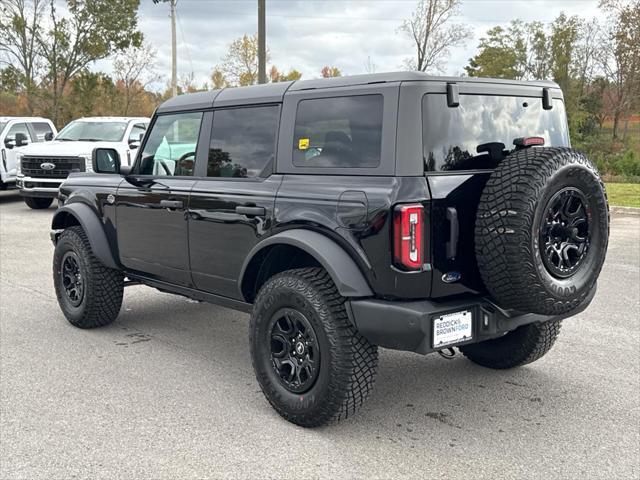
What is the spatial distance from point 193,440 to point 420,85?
2.21 metres

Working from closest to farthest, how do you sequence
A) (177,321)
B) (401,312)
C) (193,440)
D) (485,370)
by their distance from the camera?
(401,312), (193,440), (485,370), (177,321)

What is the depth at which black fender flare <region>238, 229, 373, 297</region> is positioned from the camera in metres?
3.43

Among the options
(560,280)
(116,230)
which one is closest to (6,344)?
(116,230)

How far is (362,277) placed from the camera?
346 cm

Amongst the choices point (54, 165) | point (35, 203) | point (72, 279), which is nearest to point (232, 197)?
point (72, 279)

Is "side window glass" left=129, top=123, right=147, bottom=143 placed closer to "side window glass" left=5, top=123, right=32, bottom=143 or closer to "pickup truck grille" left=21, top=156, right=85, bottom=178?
"pickup truck grille" left=21, top=156, right=85, bottom=178

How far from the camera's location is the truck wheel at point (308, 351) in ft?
11.5

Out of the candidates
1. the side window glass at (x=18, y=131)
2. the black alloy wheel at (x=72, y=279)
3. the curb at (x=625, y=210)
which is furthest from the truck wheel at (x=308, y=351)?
the side window glass at (x=18, y=131)

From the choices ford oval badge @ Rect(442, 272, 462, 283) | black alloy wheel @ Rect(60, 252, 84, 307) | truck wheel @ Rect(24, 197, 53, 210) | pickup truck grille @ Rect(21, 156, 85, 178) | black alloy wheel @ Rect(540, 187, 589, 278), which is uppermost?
pickup truck grille @ Rect(21, 156, 85, 178)

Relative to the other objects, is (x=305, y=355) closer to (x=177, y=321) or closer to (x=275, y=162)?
(x=275, y=162)

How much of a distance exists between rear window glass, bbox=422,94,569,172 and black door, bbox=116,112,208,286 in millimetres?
1843

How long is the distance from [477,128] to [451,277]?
854 millimetres

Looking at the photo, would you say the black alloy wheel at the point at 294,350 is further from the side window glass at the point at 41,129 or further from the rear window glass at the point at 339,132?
the side window glass at the point at 41,129

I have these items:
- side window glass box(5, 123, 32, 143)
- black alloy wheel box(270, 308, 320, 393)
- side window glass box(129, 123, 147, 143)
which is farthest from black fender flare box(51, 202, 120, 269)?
side window glass box(5, 123, 32, 143)
